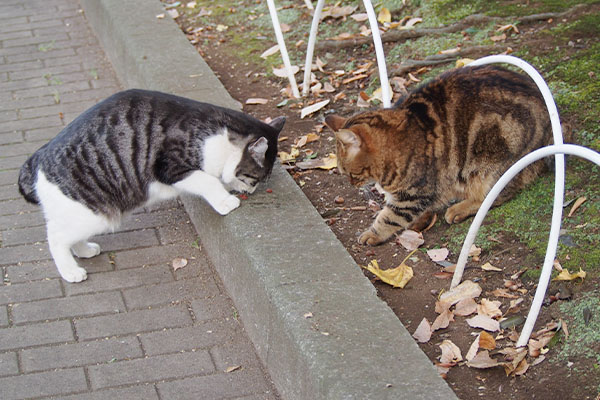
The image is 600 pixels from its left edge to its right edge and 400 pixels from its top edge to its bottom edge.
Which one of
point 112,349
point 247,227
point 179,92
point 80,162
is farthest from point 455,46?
point 112,349

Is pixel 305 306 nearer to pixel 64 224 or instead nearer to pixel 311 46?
pixel 64 224

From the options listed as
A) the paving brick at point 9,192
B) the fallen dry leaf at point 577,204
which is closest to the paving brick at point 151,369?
the paving brick at point 9,192

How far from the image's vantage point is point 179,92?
5.06m

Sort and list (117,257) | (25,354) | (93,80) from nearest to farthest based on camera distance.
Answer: (25,354) → (117,257) → (93,80)

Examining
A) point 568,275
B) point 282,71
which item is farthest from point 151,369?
point 282,71

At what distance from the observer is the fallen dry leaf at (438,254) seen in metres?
3.65

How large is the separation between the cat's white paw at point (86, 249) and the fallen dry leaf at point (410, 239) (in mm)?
1798

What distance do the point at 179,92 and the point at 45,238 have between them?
148 cm

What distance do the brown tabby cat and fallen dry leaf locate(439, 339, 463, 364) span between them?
3.14ft

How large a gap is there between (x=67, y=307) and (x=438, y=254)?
79.5 inches

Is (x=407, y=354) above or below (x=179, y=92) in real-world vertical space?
above

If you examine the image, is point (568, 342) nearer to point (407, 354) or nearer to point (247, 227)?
point (407, 354)

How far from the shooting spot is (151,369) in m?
3.29

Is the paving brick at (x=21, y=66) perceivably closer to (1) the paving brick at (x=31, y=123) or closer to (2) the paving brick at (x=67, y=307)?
(1) the paving brick at (x=31, y=123)
